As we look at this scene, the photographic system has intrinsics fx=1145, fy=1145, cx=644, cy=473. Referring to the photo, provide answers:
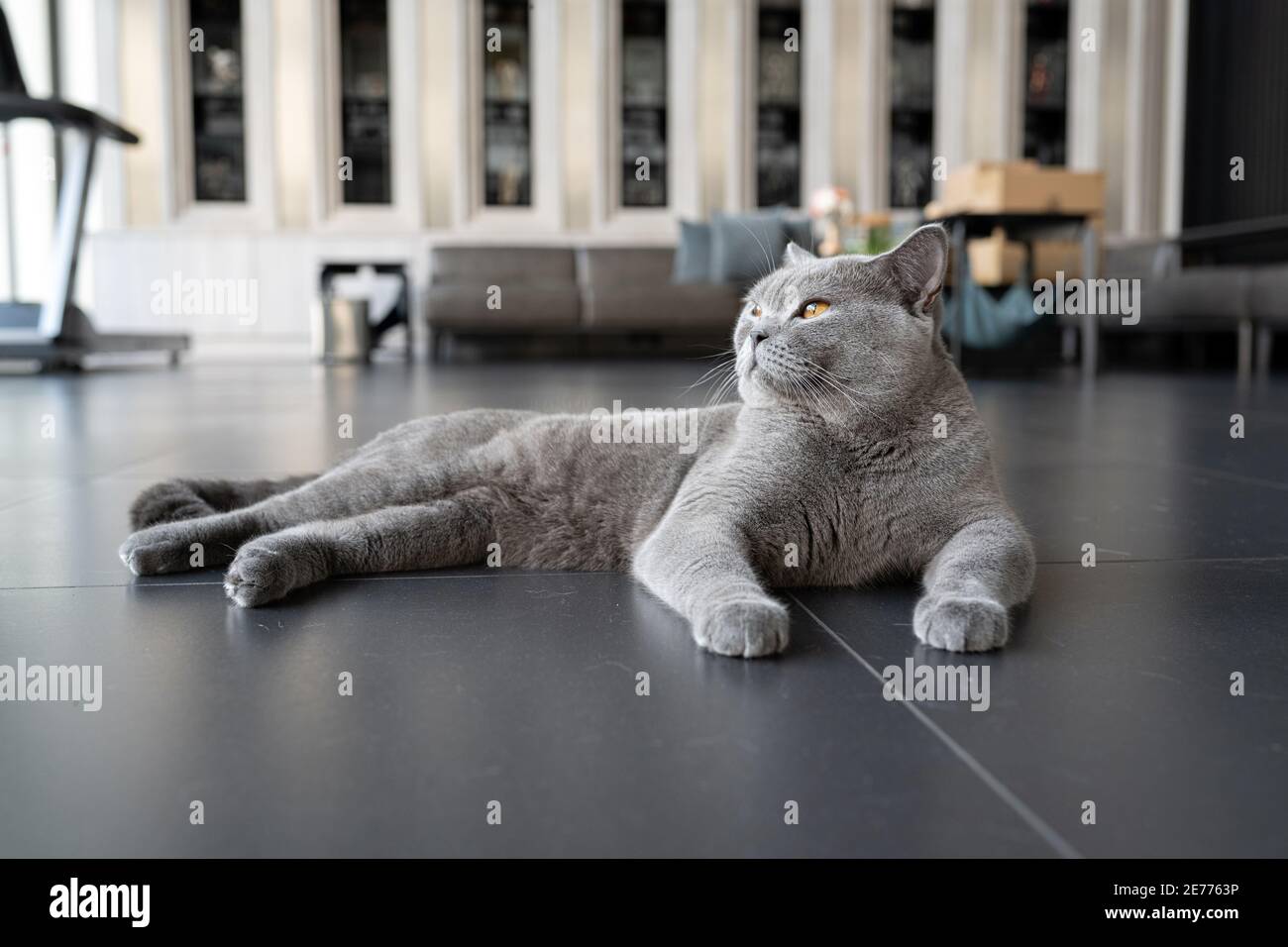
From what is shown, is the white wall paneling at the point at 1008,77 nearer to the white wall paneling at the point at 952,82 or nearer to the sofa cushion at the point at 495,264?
the white wall paneling at the point at 952,82

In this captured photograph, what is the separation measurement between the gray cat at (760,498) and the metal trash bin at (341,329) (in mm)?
5831

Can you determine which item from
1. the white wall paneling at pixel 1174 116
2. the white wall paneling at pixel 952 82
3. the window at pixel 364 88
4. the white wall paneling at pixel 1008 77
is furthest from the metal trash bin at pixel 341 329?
the white wall paneling at pixel 1174 116

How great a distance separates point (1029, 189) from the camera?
5297 millimetres

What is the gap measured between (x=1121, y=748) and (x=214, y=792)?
Answer: 0.63 m

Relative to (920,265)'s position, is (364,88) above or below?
above

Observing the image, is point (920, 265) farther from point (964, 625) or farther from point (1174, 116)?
point (1174, 116)

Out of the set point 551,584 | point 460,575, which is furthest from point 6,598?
point 551,584

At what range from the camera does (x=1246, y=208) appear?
7277 millimetres

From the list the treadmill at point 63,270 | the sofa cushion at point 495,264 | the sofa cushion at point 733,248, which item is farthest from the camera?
the sofa cushion at point 495,264

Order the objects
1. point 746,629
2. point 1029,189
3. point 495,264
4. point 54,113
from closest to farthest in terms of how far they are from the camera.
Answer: point 746,629 → point 54,113 → point 1029,189 → point 495,264

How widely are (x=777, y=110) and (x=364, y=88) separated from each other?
2895mm

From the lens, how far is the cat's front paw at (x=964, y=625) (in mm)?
1051

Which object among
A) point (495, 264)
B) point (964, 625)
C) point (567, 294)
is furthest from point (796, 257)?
point (495, 264)

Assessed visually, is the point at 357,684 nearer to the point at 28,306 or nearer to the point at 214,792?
the point at 214,792
